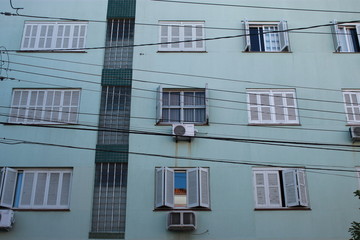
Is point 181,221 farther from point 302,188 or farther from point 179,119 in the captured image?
point 302,188

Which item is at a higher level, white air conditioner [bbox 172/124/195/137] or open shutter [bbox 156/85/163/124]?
open shutter [bbox 156/85/163/124]

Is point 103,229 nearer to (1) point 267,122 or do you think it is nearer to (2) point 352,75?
(1) point 267,122

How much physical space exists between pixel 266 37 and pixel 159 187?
290 inches

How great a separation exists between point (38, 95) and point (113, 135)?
321 centimetres

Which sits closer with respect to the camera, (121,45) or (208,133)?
(208,133)

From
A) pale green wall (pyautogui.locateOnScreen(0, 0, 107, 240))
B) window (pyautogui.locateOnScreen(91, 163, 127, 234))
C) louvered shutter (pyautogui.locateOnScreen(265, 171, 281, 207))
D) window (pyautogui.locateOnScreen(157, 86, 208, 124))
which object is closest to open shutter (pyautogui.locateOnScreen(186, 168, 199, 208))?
window (pyautogui.locateOnScreen(157, 86, 208, 124))

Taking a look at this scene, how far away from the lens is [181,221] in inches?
567

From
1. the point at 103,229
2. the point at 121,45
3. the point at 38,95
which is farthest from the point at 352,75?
the point at 38,95

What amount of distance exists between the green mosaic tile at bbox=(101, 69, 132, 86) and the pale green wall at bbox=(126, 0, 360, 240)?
0.35 m

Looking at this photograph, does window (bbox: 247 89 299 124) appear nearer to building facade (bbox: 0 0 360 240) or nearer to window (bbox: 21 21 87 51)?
building facade (bbox: 0 0 360 240)

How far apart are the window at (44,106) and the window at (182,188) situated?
12.8 ft

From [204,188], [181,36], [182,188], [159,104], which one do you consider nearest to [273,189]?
[204,188]

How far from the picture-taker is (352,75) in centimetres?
1709

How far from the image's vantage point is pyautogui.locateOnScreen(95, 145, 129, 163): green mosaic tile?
15711 millimetres
